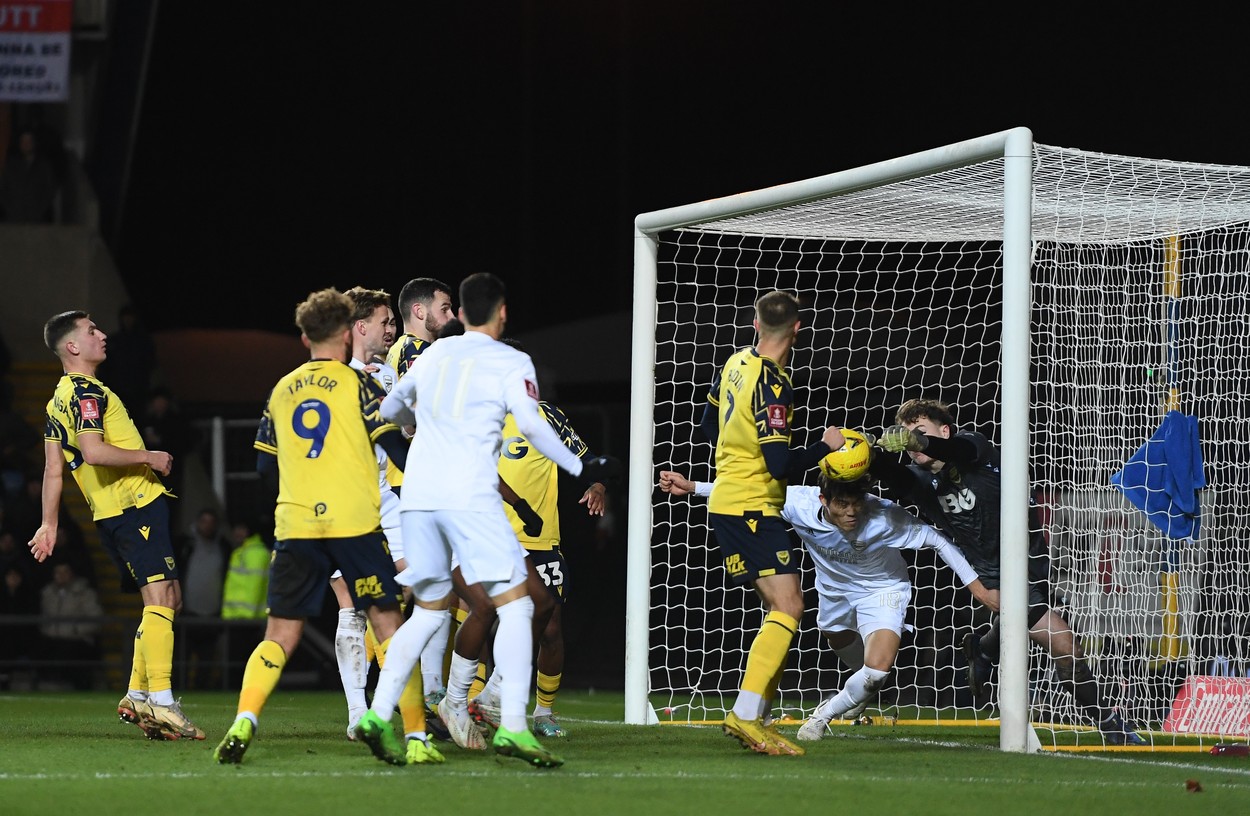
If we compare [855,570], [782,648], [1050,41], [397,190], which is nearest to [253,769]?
[782,648]

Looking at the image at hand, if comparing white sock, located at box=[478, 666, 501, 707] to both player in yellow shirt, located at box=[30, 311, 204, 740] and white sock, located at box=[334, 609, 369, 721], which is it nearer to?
white sock, located at box=[334, 609, 369, 721]

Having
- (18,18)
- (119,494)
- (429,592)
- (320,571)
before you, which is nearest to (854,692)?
(429,592)

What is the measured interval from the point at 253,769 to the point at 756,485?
2.38 meters

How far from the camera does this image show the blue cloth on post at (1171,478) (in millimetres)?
8328

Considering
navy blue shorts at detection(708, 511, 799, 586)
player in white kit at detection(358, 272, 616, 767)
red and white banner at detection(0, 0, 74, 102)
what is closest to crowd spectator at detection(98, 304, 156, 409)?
red and white banner at detection(0, 0, 74, 102)

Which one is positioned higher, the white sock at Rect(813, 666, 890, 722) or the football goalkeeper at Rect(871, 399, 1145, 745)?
the football goalkeeper at Rect(871, 399, 1145, 745)

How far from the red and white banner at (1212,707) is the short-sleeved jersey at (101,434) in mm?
5251

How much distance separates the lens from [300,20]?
2442 cm

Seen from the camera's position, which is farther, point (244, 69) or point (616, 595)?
point (244, 69)

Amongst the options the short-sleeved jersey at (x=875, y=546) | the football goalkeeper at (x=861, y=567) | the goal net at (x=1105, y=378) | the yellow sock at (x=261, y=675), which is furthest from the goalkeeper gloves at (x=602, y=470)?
the goal net at (x=1105, y=378)

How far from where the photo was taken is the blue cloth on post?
328 inches

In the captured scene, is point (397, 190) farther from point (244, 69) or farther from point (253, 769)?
point (253, 769)

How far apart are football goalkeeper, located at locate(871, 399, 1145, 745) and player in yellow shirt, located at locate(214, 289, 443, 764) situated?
267 centimetres

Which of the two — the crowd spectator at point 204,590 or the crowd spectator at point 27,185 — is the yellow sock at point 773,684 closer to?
the crowd spectator at point 204,590
